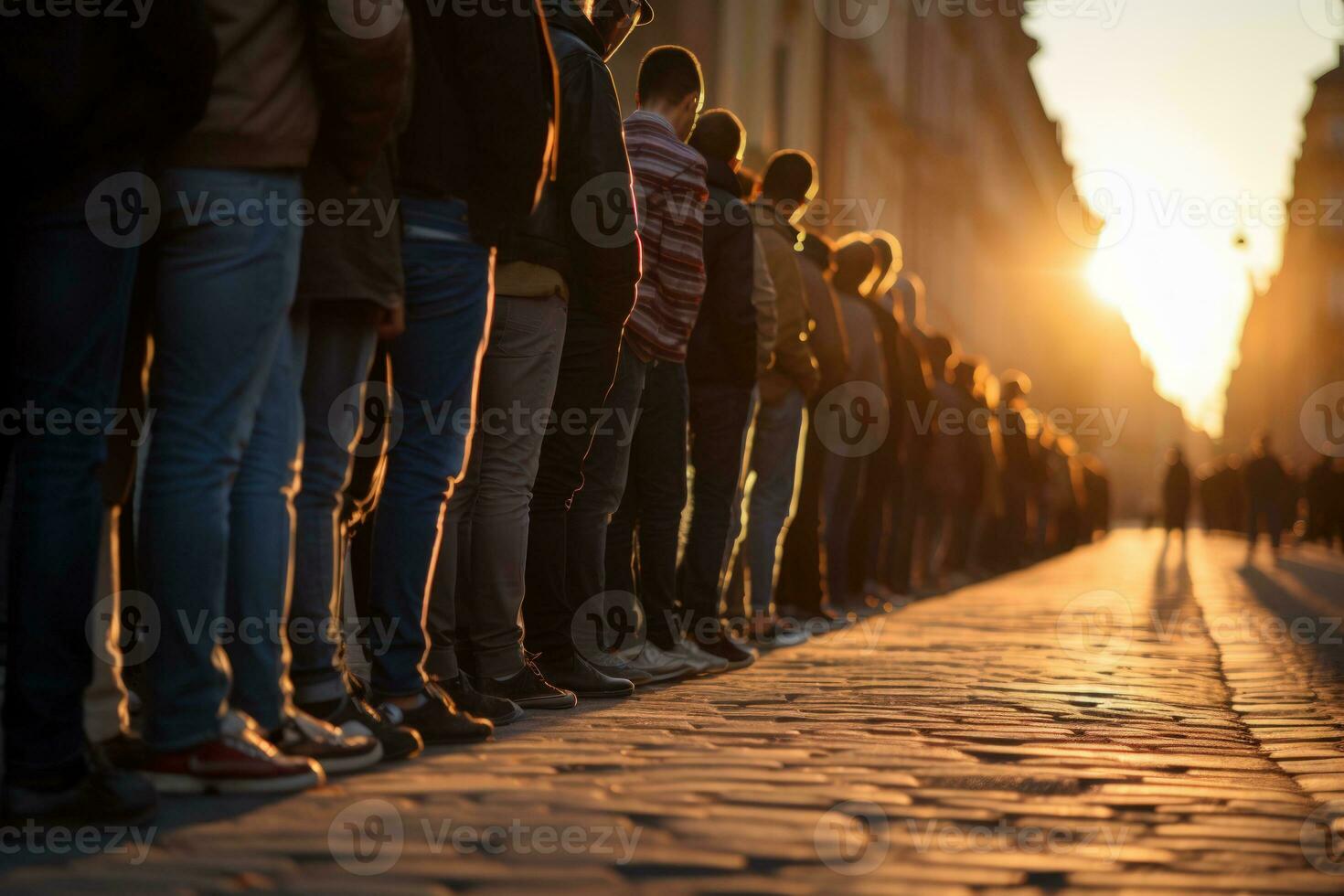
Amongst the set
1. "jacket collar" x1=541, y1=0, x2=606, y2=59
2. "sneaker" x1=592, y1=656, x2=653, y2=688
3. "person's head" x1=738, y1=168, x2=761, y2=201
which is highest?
"jacket collar" x1=541, y1=0, x2=606, y2=59

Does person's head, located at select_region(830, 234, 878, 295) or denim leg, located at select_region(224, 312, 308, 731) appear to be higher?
person's head, located at select_region(830, 234, 878, 295)

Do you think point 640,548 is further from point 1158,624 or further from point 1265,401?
point 1265,401

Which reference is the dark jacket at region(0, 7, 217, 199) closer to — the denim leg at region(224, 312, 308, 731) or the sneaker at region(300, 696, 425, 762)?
the denim leg at region(224, 312, 308, 731)

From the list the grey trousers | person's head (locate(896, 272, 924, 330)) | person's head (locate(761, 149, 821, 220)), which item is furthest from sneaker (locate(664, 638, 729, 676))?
person's head (locate(896, 272, 924, 330))

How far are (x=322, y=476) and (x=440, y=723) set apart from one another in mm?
663

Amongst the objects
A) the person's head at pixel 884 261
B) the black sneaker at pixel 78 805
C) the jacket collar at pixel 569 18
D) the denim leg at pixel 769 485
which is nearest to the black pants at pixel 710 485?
the denim leg at pixel 769 485

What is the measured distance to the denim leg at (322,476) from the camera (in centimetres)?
407

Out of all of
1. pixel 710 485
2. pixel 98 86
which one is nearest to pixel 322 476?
pixel 98 86

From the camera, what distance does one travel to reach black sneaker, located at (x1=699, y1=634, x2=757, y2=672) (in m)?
7.18

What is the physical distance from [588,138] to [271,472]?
1845 mm

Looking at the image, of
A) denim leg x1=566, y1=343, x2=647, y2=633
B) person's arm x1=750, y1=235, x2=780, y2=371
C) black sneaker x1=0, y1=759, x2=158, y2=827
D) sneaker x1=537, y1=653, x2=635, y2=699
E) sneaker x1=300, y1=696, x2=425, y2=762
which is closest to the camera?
black sneaker x1=0, y1=759, x2=158, y2=827

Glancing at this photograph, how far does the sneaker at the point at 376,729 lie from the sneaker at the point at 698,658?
8.20ft

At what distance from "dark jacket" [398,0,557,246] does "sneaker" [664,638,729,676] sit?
250 centimetres

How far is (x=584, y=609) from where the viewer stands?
601cm
